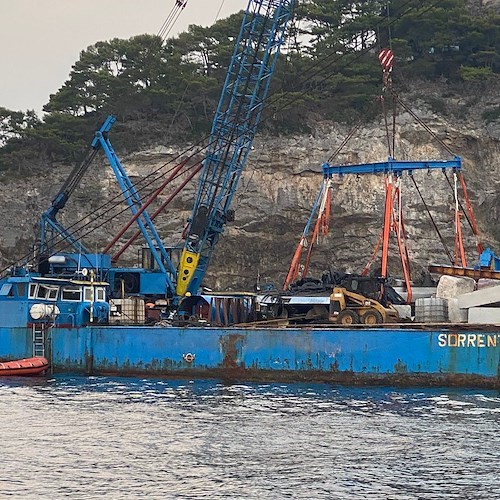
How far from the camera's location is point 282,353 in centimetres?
4012

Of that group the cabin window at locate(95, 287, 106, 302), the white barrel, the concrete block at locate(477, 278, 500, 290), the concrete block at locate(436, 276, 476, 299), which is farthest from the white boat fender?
the concrete block at locate(477, 278, 500, 290)

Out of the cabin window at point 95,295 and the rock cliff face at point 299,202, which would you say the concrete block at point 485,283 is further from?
the rock cliff face at point 299,202

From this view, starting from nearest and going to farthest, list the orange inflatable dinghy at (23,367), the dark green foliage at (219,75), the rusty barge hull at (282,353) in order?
the rusty barge hull at (282,353) < the orange inflatable dinghy at (23,367) < the dark green foliage at (219,75)

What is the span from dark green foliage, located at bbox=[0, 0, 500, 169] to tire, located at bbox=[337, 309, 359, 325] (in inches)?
1325

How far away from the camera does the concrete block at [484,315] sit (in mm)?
39950

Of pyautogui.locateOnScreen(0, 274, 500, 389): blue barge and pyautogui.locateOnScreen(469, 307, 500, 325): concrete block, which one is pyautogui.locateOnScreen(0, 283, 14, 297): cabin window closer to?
pyautogui.locateOnScreen(0, 274, 500, 389): blue barge

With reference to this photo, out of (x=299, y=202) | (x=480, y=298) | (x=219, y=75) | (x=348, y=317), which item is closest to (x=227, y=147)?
(x=348, y=317)

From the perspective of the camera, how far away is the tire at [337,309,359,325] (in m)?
41.3

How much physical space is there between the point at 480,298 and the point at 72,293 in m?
18.2

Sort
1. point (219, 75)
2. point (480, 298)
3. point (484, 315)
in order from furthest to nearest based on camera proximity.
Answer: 1. point (219, 75)
2. point (480, 298)
3. point (484, 315)

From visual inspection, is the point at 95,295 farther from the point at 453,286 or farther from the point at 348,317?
the point at 453,286

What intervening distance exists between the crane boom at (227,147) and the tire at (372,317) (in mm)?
11219

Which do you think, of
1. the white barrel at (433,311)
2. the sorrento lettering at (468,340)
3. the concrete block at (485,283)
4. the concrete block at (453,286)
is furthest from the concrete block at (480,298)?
the sorrento lettering at (468,340)

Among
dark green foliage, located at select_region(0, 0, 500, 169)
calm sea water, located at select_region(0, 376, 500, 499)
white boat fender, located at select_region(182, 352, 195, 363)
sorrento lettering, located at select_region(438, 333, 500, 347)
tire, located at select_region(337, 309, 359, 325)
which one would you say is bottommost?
calm sea water, located at select_region(0, 376, 500, 499)
